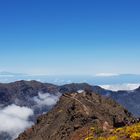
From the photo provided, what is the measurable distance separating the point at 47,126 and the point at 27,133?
9344 mm

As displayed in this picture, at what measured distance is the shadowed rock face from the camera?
300 feet

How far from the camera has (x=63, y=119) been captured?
102812mm

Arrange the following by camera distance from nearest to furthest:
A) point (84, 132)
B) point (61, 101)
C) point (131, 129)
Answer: point (131, 129) < point (84, 132) < point (61, 101)

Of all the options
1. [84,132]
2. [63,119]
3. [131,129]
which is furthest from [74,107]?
[131,129]

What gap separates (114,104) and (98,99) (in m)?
5.50

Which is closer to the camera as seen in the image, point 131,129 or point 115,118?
point 131,129

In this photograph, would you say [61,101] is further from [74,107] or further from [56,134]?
[56,134]

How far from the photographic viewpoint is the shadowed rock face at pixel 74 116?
300 ft

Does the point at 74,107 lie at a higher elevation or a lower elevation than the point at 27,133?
higher

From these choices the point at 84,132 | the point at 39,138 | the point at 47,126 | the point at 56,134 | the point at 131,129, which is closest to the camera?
the point at 131,129

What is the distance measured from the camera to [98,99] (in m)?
128

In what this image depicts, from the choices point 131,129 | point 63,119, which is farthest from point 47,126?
point 131,129

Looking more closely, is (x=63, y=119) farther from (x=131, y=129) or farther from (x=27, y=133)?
(x=131, y=129)

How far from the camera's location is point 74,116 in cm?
9969
